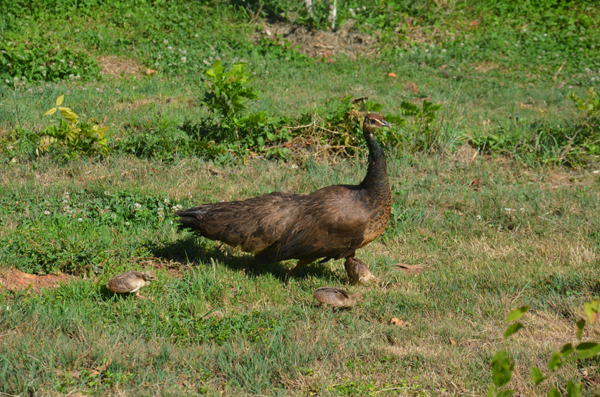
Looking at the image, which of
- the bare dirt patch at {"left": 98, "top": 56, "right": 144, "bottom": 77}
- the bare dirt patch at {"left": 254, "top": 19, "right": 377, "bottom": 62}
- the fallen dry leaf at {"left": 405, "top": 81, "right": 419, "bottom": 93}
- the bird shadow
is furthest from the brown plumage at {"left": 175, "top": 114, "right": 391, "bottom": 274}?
the bare dirt patch at {"left": 254, "top": 19, "right": 377, "bottom": 62}

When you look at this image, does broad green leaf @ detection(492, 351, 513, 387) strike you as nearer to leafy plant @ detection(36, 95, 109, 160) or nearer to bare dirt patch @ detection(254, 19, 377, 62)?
leafy plant @ detection(36, 95, 109, 160)

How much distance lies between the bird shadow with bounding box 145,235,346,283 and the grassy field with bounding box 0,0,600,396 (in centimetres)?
3

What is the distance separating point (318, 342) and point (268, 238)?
1.37m

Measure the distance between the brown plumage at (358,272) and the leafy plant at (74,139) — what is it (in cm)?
388

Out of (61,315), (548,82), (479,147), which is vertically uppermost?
(548,82)

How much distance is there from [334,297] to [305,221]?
0.90 m

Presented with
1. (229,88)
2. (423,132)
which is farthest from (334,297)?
(423,132)

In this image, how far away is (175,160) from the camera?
7.76m

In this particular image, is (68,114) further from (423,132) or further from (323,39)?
(323,39)

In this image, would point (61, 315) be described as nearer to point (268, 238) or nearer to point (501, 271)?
point (268, 238)

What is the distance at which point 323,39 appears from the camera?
13.1m

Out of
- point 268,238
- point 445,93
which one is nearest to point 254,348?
point 268,238

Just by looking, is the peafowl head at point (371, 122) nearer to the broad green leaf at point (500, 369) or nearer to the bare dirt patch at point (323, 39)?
the broad green leaf at point (500, 369)

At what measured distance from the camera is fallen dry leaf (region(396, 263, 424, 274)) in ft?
19.3
